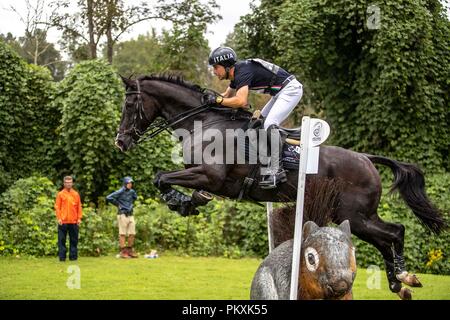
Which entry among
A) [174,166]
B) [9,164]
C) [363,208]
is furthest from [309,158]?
[9,164]

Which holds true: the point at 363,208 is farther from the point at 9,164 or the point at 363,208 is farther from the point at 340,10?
the point at 9,164

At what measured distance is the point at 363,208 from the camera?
7660 mm

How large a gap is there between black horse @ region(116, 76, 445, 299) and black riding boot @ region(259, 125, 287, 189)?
0.13 metres

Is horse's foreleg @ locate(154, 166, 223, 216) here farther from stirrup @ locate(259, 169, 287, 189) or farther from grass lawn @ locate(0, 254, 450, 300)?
grass lawn @ locate(0, 254, 450, 300)

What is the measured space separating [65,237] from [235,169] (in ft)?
23.4

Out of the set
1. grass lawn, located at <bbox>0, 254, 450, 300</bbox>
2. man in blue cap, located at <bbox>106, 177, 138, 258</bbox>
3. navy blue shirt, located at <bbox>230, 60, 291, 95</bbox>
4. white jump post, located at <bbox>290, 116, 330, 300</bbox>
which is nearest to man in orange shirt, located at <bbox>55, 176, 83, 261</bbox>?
grass lawn, located at <bbox>0, 254, 450, 300</bbox>

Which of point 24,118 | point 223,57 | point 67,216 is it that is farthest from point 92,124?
point 223,57

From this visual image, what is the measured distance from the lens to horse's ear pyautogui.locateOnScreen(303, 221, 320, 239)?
213 inches

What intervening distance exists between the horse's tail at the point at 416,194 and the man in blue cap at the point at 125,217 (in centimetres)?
719

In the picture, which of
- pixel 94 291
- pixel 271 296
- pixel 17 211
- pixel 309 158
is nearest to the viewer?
pixel 271 296

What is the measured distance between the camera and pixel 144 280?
11.5 meters

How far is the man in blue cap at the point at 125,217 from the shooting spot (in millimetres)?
14070

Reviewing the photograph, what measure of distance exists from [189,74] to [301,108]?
6163mm

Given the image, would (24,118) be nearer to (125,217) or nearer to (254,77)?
(125,217)
